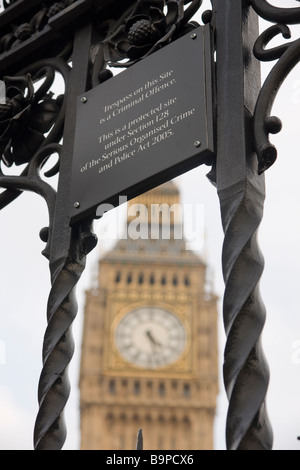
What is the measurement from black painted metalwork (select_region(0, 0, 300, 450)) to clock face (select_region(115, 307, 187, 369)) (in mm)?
60127

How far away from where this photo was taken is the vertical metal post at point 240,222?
3.51 m

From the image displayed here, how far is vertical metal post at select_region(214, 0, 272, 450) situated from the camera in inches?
138

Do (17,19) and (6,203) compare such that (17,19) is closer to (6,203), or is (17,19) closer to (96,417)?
(6,203)

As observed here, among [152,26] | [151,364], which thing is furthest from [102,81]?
[151,364]

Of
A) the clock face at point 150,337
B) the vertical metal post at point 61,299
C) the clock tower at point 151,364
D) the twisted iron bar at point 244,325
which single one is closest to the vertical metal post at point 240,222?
the twisted iron bar at point 244,325

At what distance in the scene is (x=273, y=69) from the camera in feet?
13.6

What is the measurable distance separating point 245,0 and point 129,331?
61.5 m

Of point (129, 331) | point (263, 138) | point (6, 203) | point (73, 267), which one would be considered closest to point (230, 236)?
point (263, 138)

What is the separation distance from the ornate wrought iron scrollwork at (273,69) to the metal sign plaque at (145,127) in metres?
0.20

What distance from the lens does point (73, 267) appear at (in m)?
4.42

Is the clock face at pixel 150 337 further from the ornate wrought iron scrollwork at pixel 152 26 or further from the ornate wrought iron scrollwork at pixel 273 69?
the ornate wrought iron scrollwork at pixel 273 69

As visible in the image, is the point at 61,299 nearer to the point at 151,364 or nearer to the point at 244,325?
the point at 244,325

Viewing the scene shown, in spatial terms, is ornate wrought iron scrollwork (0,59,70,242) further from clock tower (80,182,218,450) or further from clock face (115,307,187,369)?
clock face (115,307,187,369)

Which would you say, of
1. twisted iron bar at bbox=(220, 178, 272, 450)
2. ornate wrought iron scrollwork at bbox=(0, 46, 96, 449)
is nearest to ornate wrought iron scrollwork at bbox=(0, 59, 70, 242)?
ornate wrought iron scrollwork at bbox=(0, 46, 96, 449)
